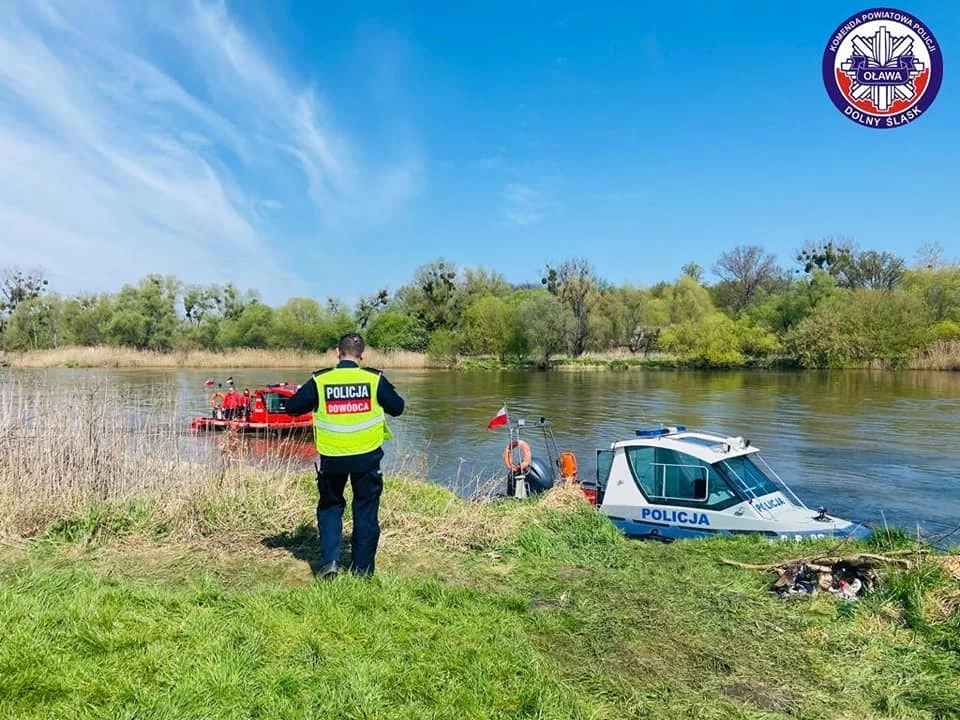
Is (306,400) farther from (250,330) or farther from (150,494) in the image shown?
(250,330)

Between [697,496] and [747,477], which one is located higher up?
[747,477]

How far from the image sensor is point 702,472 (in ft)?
32.5

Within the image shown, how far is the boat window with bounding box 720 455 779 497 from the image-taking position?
387 inches

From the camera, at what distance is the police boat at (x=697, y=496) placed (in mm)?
9555

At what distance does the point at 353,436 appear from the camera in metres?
5.72

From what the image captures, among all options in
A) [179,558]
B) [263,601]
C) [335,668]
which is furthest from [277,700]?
[179,558]

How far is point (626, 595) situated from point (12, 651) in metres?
4.19

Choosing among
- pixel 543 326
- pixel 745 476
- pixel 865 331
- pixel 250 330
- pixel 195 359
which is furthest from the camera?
pixel 250 330

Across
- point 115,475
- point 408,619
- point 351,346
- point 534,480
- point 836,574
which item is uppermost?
point 351,346

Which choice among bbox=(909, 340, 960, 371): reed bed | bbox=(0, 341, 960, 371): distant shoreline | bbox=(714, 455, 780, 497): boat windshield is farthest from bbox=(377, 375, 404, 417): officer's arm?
bbox=(909, 340, 960, 371): reed bed

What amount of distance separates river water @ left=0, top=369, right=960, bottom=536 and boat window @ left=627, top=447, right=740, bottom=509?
2.42m

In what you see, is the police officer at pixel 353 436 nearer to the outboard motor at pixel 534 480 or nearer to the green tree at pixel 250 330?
the outboard motor at pixel 534 480

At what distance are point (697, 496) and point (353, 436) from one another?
6.08 meters

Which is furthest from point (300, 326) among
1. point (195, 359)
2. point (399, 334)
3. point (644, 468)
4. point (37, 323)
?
point (644, 468)
